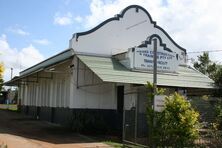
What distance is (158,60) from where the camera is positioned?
22.5m

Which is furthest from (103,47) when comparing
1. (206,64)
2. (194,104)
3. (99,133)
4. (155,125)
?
(206,64)

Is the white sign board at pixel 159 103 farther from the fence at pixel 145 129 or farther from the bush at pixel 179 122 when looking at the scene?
the fence at pixel 145 129

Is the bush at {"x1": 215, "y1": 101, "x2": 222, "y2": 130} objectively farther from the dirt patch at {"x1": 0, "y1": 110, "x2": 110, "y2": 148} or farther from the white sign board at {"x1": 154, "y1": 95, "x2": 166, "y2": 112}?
the dirt patch at {"x1": 0, "y1": 110, "x2": 110, "y2": 148}

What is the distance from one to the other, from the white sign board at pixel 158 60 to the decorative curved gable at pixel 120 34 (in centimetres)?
277

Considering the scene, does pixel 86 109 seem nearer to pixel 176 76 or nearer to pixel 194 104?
pixel 176 76

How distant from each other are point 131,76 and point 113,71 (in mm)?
974

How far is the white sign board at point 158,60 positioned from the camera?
22203mm

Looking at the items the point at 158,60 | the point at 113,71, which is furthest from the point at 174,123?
the point at 158,60

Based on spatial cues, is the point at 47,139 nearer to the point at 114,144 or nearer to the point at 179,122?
the point at 114,144

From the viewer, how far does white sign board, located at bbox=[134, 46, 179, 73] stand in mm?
22203

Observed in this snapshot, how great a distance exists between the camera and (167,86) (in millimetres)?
21500

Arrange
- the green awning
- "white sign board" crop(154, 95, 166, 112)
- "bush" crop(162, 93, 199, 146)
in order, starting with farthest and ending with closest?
the green awning → "white sign board" crop(154, 95, 166, 112) → "bush" crop(162, 93, 199, 146)

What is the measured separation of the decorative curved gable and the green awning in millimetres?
882

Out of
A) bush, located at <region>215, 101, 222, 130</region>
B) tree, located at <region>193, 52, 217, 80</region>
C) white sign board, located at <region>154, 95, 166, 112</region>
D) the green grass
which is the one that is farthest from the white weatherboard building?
tree, located at <region>193, 52, 217, 80</region>
